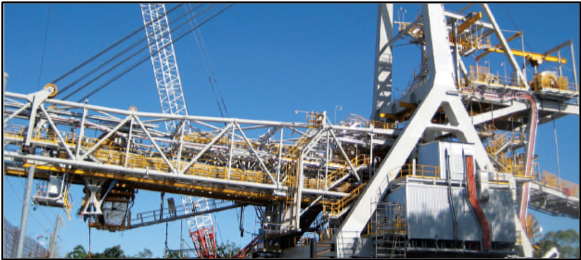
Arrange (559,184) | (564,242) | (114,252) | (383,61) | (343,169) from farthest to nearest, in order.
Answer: (114,252) < (383,61) < (559,184) < (343,169) < (564,242)

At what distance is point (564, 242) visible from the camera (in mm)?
32625

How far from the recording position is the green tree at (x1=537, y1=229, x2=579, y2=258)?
3222 centimetres

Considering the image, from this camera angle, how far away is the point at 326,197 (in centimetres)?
3794

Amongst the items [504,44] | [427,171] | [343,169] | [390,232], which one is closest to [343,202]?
[343,169]

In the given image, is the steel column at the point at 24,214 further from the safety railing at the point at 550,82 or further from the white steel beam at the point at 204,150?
the safety railing at the point at 550,82

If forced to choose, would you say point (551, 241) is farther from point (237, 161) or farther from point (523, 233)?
point (237, 161)

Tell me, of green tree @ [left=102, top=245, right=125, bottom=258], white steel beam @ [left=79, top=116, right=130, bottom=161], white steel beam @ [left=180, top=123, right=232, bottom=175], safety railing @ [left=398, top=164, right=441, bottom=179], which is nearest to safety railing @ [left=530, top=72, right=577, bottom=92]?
safety railing @ [left=398, top=164, right=441, bottom=179]

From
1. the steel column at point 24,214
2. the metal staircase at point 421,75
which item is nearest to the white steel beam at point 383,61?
the metal staircase at point 421,75

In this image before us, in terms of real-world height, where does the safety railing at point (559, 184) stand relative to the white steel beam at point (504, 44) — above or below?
below

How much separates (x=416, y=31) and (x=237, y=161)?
18.6 metres

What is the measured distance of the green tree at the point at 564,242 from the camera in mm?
32219

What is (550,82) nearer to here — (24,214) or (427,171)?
(427,171)

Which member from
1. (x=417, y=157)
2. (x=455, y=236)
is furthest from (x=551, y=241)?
(x=417, y=157)

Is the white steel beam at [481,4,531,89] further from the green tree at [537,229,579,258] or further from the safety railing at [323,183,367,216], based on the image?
the safety railing at [323,183,367,216]
